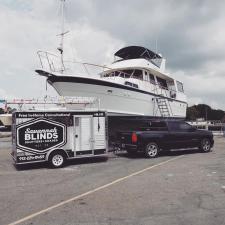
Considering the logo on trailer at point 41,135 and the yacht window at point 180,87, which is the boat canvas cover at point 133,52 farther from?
the logo on trailer at point 41,135

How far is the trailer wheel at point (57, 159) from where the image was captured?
1117 centimetres

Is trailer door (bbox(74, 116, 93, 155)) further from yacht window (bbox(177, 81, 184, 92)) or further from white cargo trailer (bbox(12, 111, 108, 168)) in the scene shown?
yacht window (bbox(177, 81, 184, 92))

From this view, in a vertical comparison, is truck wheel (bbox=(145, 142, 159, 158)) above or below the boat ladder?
below

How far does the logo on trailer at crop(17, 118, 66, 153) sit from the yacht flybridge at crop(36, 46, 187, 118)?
5414mm

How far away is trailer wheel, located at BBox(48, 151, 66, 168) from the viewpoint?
11.2m

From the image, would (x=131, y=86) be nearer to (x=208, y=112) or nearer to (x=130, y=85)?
(x=130, y=85)

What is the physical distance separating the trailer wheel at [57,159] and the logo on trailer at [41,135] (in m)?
0.28

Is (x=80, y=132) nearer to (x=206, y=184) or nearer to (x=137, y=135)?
(x=137, y=135)

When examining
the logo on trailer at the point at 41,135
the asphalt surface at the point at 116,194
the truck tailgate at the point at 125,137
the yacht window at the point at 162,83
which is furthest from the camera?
the yacht window at the point at 162,83

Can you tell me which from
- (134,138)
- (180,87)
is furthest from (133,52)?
(134,138)

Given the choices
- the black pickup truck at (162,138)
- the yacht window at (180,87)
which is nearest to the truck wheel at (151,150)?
the black pickup truck at (162,138)

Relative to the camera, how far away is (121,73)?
68.1 ft

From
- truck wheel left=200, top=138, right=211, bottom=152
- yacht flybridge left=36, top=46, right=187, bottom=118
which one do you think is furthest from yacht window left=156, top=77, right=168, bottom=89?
truck wheel left=200, top=138, right=211, bottom=152

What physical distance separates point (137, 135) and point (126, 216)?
8.26 metres
